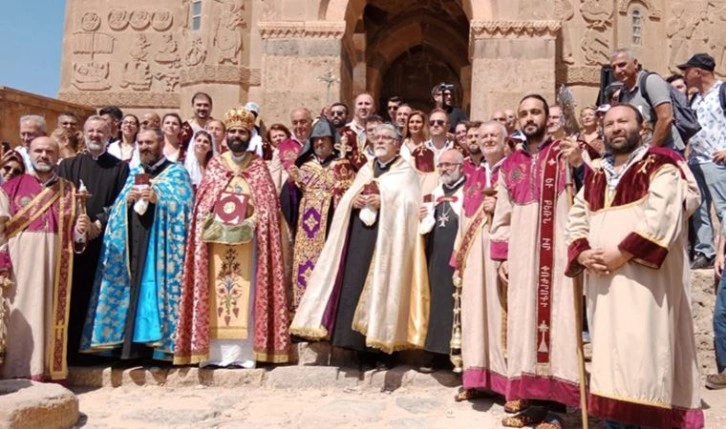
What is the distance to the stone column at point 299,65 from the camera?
10.5 metres

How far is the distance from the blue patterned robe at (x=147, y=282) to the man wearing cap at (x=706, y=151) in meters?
4.38

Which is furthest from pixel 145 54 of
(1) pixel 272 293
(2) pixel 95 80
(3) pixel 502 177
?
(3) pixel 502 177

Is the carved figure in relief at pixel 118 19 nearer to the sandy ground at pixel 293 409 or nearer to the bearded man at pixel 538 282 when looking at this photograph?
the sandy ground at pixel 293 409

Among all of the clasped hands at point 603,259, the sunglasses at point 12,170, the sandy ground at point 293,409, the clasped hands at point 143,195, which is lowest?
the sandy ground at point 293,409

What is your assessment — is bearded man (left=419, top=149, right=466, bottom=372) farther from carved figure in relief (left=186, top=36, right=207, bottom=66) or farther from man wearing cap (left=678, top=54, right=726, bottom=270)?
carved figure in relief (left=186, top=36, right=207, bottom=66)

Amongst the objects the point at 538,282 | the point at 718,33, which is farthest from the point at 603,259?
the point at 718,33

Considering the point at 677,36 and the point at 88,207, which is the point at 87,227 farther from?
the point at 677,36

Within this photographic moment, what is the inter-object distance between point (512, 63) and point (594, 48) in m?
2.61

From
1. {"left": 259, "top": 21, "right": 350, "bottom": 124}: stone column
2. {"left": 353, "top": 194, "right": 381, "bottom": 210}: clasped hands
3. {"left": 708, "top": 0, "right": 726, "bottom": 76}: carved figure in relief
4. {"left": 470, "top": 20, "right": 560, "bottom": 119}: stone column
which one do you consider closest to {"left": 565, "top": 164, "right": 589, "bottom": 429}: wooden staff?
{"left": 353, "top": 194, "right": 381, "bottom": 210}: clasped hands

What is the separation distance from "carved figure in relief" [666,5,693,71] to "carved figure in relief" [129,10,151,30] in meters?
9.56

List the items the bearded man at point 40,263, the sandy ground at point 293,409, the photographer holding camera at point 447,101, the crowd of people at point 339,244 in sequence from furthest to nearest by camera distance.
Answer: the photographer holding camera at point 447,101 → the bearded man at point 40,263 → the sandy ground at point 293,409 → the crowd of people at point 339,244

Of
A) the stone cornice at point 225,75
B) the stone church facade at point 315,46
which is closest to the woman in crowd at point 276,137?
the stone church facade at point 315,46

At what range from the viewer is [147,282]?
5.97 metres

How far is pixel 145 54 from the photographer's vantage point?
1365 centimetres
